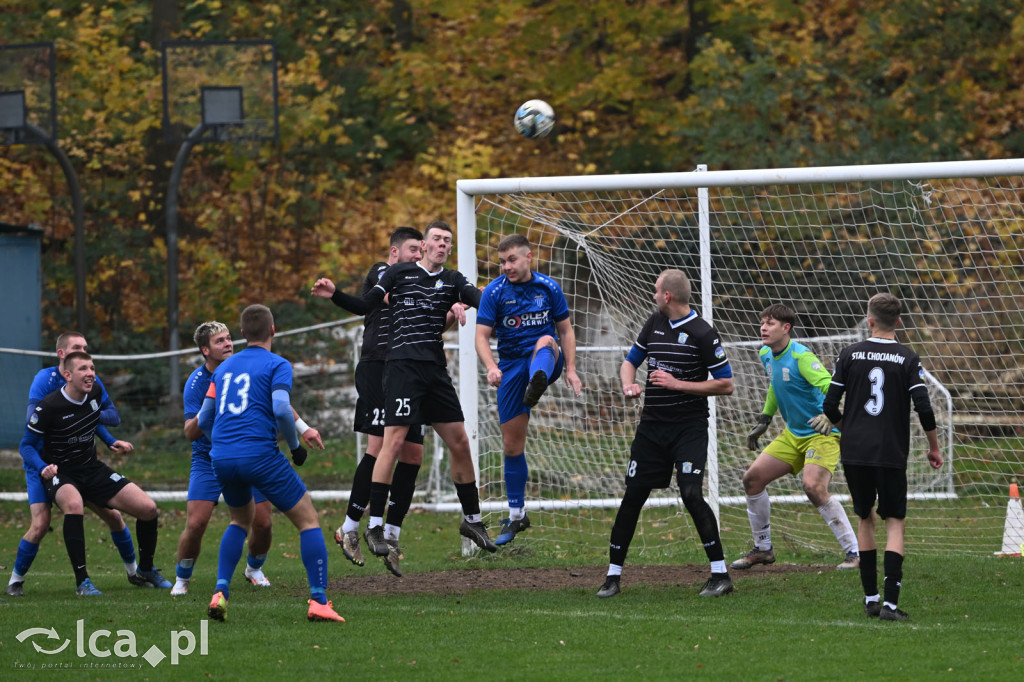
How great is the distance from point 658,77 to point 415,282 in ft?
50.2

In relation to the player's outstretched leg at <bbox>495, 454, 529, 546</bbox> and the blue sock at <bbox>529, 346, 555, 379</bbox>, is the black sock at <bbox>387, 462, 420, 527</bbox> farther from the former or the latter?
the blue sock at <bbox>529, 346, 555, 379</bbox>

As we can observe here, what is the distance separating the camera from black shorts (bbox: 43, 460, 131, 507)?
9039 mm

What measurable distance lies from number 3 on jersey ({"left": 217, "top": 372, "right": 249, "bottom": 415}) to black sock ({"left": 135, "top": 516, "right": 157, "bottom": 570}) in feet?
8.09

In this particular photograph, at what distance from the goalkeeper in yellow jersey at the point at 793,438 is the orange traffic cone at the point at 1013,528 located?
1605 millimetres

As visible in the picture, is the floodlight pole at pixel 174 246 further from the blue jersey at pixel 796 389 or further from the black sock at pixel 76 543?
the blue jersey at pixel 796 389

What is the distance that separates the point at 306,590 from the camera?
8.89 metres

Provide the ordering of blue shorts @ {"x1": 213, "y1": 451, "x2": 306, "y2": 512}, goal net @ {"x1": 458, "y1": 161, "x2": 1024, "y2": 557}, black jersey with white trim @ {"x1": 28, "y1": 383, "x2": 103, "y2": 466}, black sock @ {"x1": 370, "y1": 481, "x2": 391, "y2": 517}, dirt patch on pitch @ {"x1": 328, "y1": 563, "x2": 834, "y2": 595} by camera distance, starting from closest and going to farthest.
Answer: blue shorts @ {"x1": 213, "y1": 451, "x2": 306, "y2": 512}, black sock @ {"x1": 370, "y1": 481, "x2": 391, "y2": 517}, dirt patch on pitch @ {"x1": 328, "y1": 563, "x2": 834, "y2": 595}, black jersey with white trim @ {"x1": 28, "y1": 383, "x2": 103, "y2": 466}, goal net @ {"x1": 458, "y1": 161, "x2": 1024, "y2": 557}

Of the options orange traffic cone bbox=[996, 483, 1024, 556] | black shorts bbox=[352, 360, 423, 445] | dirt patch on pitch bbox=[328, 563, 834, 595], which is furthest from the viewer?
orange traffic cone bbox=[996, 483, 1024, 556]

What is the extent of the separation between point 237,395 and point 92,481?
102 inches

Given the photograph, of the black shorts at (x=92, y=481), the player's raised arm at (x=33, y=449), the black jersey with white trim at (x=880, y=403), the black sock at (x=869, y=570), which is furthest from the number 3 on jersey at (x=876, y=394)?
the player's raised arm at (x=33, y=449)

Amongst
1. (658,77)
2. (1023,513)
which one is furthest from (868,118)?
(1023,513)

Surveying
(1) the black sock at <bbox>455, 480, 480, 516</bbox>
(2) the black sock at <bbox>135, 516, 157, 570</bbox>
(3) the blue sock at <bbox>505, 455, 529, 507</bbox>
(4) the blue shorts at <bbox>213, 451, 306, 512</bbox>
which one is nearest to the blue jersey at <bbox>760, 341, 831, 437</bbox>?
(3) the blue sock at <bbox>505, 455, 529, 507</bbox>

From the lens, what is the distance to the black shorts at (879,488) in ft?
23.4

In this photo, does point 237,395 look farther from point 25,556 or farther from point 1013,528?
point 1013,528
